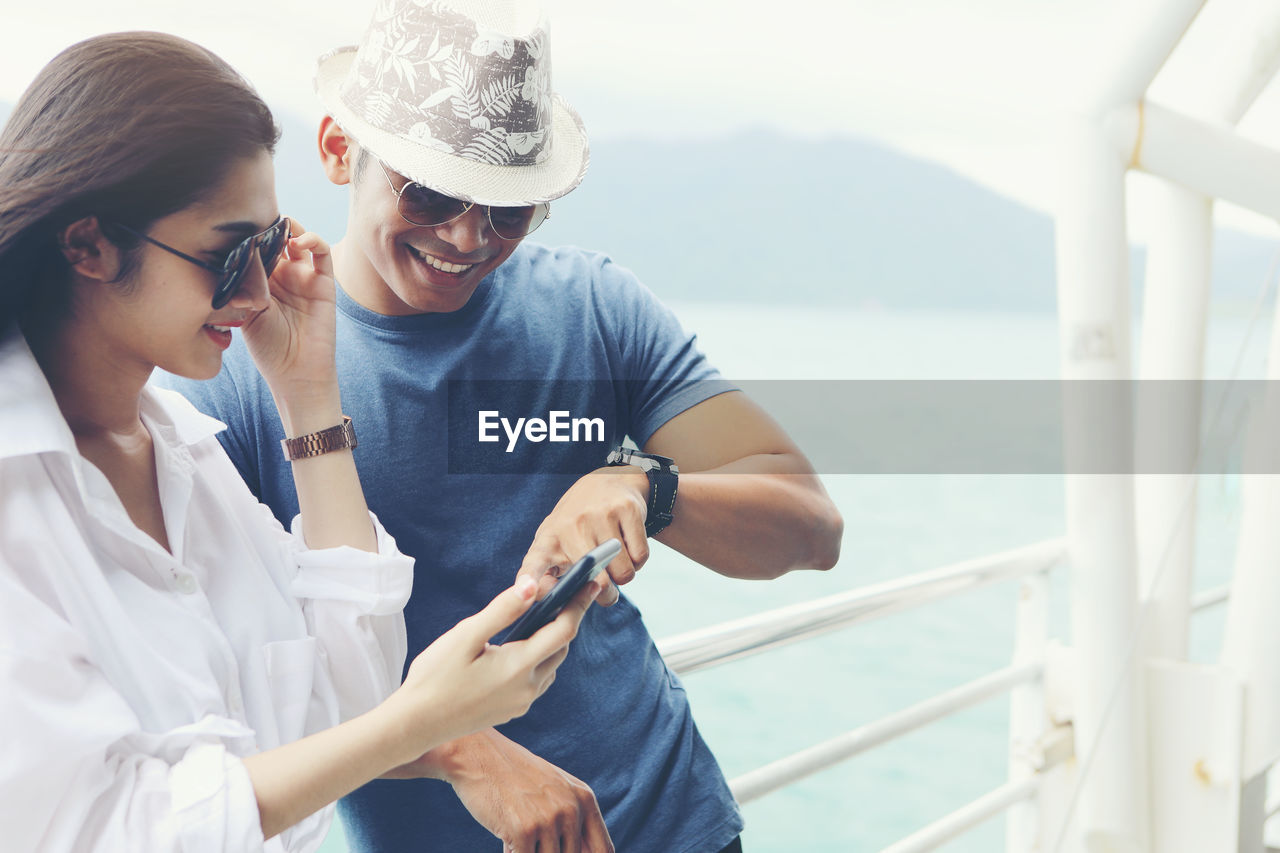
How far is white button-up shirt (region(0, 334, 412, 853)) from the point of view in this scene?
30.6 inches

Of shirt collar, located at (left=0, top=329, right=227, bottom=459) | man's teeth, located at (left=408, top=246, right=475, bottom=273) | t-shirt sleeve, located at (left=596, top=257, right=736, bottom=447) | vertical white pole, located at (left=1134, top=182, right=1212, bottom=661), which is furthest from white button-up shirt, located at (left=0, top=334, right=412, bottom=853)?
vertical white pole, located at (left=1134, top=182, right=1212, bottom=661)

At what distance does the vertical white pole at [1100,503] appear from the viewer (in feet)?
7.73

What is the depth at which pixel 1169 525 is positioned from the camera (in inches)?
105

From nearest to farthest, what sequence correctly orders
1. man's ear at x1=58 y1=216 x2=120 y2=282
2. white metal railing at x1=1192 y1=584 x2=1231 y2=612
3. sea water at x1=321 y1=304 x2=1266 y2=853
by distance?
man's ear at x1=58 y1=216 x2=120 y2=282
white metal railing at x1=1192 y1=584 x2=1231 y2=612
sea water at x1=321 y1=304 x2=1266 y2=853

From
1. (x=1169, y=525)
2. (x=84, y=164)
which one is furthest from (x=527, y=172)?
(x=1169, y=525)

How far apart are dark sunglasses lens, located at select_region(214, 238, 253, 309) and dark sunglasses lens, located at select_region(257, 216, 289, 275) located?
0.03 metres

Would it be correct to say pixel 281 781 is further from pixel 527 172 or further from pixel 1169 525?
pixel 1169 525

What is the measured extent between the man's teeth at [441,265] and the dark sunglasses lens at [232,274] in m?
0.32

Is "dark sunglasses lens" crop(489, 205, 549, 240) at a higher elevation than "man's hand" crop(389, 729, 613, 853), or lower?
higher

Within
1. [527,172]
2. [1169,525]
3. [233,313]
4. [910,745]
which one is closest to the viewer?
[233,313]

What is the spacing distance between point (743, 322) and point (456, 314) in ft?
151

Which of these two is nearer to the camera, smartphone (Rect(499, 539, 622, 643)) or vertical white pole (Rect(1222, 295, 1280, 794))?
smartphone (Rect(499, 539, 622, 643))

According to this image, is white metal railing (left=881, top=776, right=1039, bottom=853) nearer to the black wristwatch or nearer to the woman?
the black wristwatch

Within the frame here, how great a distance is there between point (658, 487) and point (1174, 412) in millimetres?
1856
